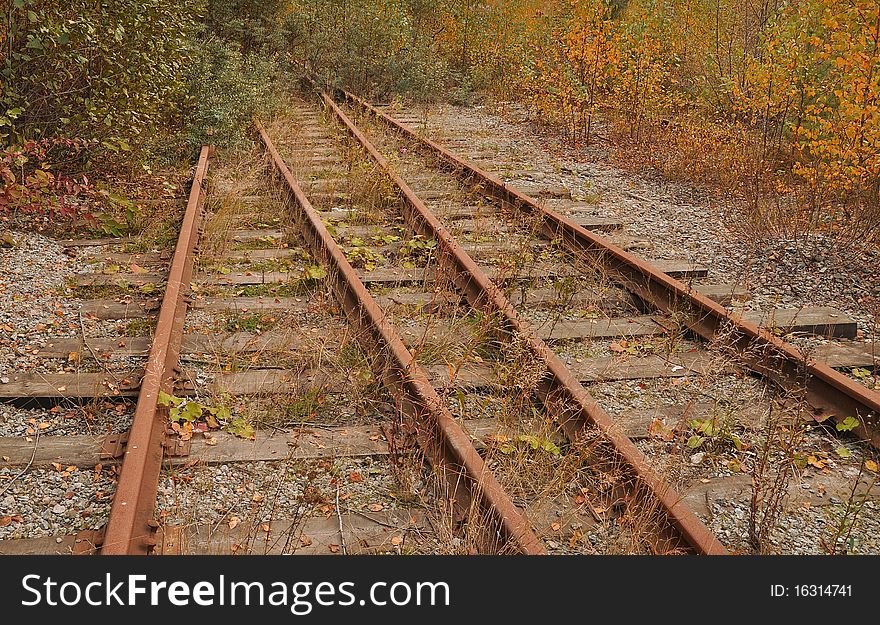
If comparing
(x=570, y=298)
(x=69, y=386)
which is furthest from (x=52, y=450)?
(x=570, y=298)

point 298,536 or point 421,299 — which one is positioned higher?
point 421,299

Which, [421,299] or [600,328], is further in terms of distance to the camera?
[421,299]

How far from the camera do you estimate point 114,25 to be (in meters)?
7.55

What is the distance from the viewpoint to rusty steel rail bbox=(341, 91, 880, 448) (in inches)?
160

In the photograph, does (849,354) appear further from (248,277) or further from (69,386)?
(69,386)

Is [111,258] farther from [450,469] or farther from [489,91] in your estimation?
[489,91]

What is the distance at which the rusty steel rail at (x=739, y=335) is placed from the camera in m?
4.06

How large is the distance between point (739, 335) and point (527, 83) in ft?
33.2

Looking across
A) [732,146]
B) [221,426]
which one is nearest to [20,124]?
[221,426]

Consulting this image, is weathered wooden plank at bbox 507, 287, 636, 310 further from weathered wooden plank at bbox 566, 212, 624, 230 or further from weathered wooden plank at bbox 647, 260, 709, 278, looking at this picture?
weathered wooden plank at bbox 566, 212, 624, 230

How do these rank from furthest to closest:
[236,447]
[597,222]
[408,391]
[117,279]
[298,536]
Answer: [597,222] → [117,279] → [408,391] → [236,447] → [298,536]

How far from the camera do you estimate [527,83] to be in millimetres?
14117

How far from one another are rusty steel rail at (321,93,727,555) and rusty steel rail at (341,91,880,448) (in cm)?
100

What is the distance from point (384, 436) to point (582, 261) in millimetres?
2874
